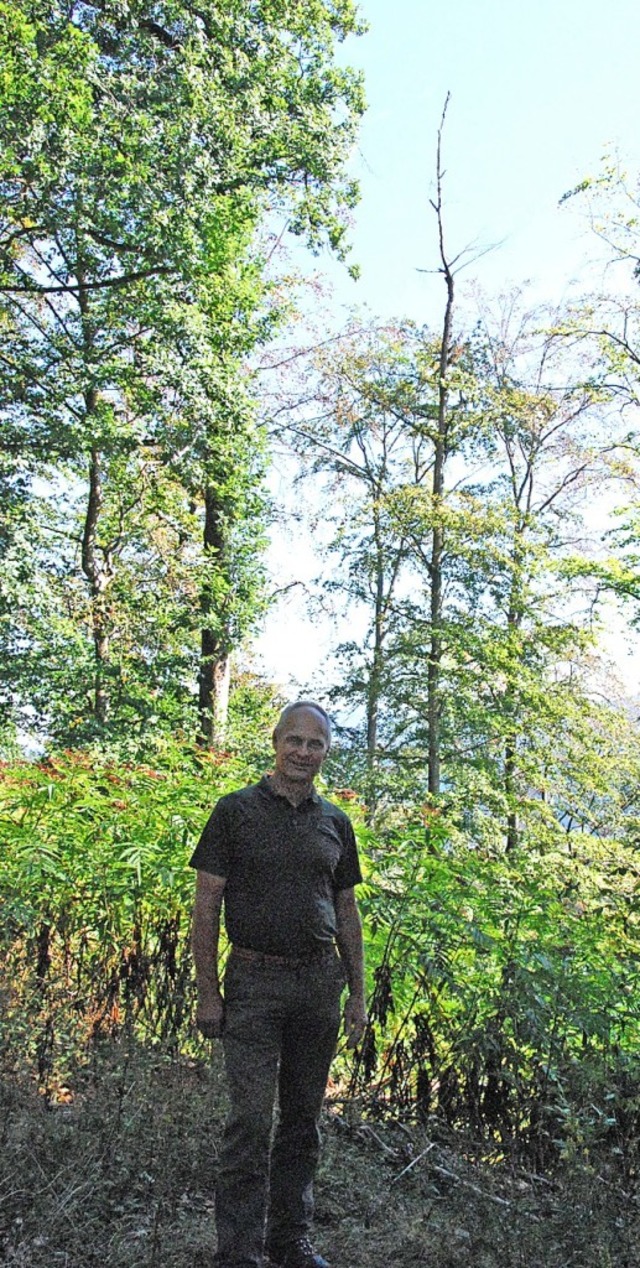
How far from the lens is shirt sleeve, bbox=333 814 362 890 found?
3148mm

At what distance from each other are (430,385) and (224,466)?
26.0ft

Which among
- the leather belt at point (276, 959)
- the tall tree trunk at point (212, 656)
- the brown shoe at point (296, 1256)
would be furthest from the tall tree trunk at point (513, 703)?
the leather belt at point (276, 959)

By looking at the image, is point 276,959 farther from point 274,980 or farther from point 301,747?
point 301,747

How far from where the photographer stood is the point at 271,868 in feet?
9.66

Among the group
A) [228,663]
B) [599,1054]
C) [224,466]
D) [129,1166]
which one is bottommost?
[129,1166]

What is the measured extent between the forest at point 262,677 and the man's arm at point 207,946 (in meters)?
0.77

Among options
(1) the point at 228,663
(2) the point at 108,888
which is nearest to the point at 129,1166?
(2) the point at 108,888

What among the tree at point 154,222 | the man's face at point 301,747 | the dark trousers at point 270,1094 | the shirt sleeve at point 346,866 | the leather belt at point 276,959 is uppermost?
the tree at point 154,222

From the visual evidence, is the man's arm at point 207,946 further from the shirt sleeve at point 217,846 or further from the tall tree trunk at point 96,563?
the tall tree trunk at point 96,563

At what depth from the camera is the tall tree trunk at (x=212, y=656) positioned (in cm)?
1538

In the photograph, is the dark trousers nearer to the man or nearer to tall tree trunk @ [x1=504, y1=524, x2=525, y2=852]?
Result: the man

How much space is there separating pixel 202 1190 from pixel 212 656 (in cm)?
1211

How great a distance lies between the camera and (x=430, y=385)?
829 inches

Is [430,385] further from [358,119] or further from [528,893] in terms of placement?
[528,893]
